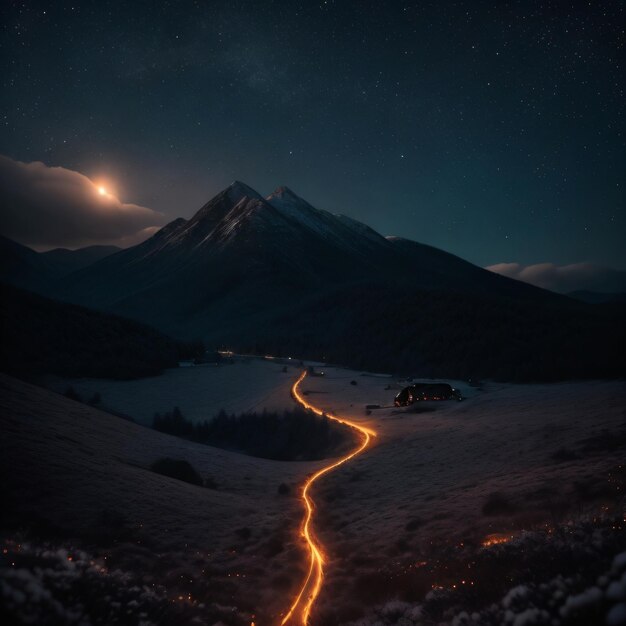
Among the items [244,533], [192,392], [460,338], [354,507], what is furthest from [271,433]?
[460,338]

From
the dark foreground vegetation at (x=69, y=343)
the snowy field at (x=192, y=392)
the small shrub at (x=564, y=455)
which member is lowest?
the snowy field at (x=192, y=392)

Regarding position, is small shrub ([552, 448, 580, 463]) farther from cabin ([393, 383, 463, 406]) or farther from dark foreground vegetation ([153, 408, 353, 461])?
cabin ([393, 383, 463, 406])

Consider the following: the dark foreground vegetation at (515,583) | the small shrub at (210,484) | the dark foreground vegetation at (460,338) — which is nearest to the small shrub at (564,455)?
the dark foreground vegetation at (515,583)

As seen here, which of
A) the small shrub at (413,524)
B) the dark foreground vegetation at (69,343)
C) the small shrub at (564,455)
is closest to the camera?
the small shrub at (413,524)

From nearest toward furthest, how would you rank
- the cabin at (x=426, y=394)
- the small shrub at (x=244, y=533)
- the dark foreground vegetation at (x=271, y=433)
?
the small shrub at (x=244, y=533) < the dark foreground vegetation at (x=271, y=433) < the cabin at (x=426, y=394)

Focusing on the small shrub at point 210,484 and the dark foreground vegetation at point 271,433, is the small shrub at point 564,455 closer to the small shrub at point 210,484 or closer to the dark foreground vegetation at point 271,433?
the dark foreground vegetation at point 271,433

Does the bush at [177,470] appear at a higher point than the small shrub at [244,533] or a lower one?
lower

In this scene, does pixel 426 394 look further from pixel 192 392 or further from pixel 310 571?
pixel 192 392
